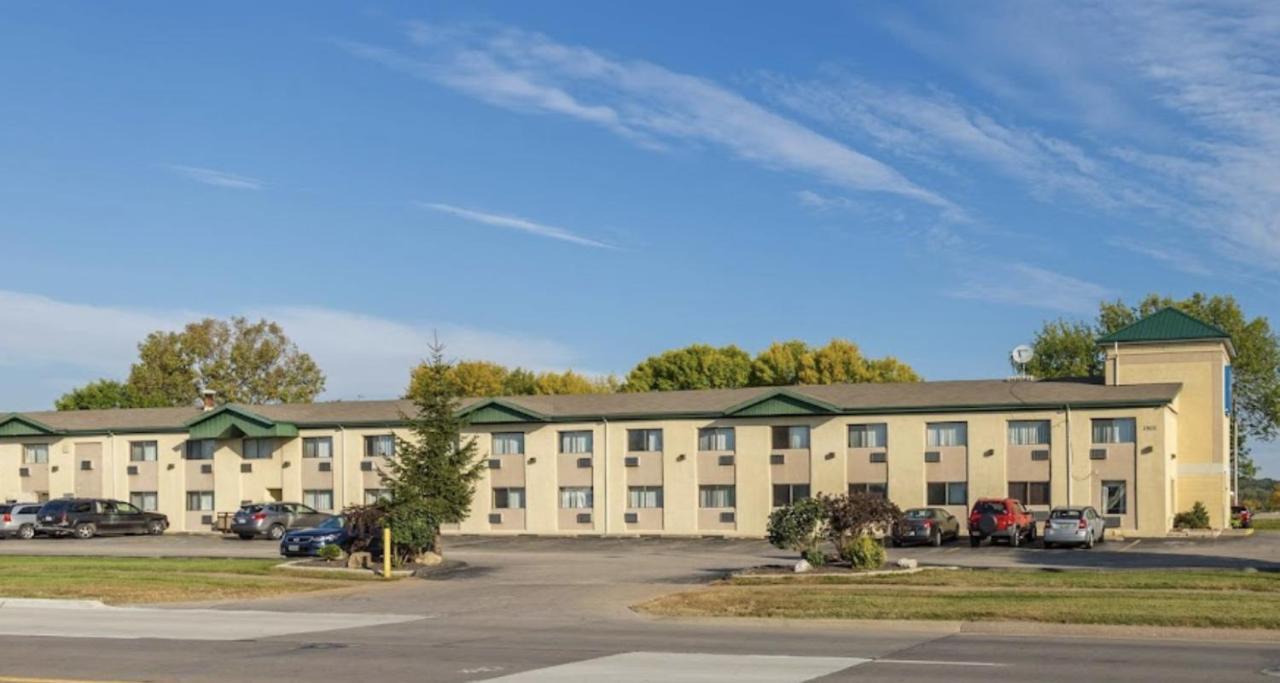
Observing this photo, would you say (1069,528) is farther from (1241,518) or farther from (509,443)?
(509,443)

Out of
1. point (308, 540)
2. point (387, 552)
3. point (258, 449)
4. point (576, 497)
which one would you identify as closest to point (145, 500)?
point (258, 449)

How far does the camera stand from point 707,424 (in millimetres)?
56906

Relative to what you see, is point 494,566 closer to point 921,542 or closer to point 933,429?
point 921,542

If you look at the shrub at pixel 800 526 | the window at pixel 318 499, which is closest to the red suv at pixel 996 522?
the shrub at pixel 800 526

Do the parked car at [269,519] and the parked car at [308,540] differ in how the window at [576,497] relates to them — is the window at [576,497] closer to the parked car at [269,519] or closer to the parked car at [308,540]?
the parked car at [269,519]

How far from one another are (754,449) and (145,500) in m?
29.1

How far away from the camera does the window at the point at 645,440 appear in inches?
2269

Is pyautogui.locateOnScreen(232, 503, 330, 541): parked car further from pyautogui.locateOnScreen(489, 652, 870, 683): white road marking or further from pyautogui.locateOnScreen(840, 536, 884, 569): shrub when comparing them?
pyautogui.locateOnScreen(489, 652, 870, 683): white road marking

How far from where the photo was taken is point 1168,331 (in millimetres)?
57406

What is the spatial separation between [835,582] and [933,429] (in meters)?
24.7

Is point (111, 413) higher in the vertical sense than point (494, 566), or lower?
higher

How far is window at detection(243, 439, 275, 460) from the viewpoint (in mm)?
64125

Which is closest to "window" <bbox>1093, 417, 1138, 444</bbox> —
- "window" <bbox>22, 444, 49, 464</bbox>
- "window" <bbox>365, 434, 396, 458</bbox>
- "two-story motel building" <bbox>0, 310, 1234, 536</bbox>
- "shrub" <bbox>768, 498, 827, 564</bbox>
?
"two-story motel building" <bbox>0, 310, 1234, 536</bbox>

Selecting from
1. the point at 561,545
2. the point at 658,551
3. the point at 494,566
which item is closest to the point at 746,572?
the point at 494,566
